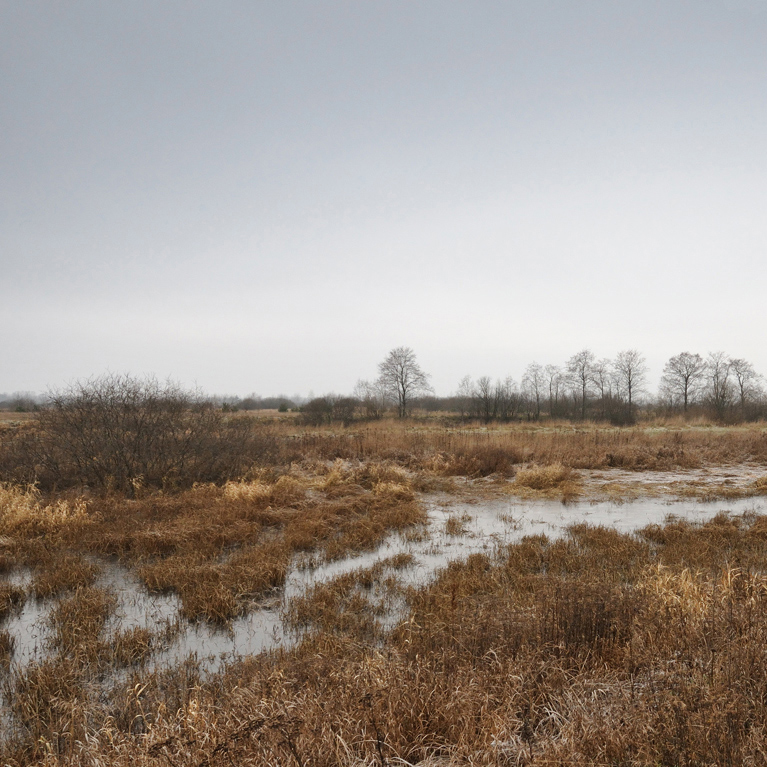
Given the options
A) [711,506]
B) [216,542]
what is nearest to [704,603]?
[216,542]

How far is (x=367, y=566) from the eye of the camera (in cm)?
Result: 774

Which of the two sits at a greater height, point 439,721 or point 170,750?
point 170,750

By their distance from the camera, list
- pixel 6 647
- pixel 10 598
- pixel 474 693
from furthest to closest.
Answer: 1. pixel 10 598
2. pixel 6 647
3. pixel 474 693

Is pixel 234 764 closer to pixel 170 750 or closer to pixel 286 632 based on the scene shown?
pixel 170 750

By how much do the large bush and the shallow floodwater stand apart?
586 cm

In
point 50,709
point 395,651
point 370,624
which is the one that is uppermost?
point 395,651

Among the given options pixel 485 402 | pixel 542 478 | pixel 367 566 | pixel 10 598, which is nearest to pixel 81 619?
pixel 10 598

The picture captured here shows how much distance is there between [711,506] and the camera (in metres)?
12.4

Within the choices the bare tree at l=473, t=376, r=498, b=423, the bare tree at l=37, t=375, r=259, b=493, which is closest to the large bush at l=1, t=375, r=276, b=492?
the bare tree at l=37, t=375, r=259, b=493

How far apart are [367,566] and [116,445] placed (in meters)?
8.96

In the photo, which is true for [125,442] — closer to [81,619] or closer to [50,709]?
[81,619]

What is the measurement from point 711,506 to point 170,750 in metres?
14.0

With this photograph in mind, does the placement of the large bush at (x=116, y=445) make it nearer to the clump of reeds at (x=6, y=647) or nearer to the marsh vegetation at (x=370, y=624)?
the marsh vegetation at (x=370, y=624)

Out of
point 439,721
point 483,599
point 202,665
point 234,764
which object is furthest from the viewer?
point 483,599
